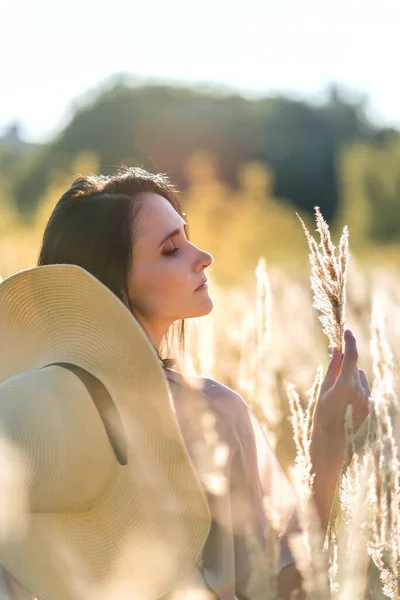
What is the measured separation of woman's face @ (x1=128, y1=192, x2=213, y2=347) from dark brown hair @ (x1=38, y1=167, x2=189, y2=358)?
0.02 meters

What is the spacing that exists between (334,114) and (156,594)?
1577 inches

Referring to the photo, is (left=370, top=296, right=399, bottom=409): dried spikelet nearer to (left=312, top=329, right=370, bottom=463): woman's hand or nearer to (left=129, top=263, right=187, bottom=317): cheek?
(left=312, top=329, right=370, bottom=463): woman's hand

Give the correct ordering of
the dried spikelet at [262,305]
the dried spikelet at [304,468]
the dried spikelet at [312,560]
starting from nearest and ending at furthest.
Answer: the dried spikelet at [312,560], the dried spikelet at [304,468], the dried spikelet at [262,305]

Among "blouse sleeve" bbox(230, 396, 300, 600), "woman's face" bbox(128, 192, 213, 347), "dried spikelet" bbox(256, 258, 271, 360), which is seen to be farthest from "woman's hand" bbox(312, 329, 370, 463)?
"dried spikelet" bbox(256, 258, 271, 360)

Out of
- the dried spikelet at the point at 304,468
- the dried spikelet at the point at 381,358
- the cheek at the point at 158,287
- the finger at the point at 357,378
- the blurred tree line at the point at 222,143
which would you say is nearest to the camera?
the dried spikelet at the point at 304,468

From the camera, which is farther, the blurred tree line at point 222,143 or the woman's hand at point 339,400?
the blurred tree line at point 222,143

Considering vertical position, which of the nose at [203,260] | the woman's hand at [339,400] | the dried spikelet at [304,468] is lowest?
the dried spikelet at [304,468]

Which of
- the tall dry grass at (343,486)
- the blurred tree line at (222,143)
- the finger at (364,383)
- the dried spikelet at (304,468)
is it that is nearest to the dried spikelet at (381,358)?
the tall dry grass at (343,486)

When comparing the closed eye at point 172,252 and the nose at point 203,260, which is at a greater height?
the closed eye at point 172,252

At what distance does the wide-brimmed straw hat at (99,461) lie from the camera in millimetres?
1410

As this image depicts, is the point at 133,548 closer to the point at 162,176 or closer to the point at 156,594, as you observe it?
the point at 156,594

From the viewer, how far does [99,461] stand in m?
1.45

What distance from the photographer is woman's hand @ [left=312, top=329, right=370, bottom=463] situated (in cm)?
158

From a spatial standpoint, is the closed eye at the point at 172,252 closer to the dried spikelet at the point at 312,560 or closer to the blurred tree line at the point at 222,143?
the dried spikelet at the point at 312,560
